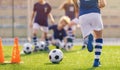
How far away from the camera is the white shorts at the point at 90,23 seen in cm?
1034

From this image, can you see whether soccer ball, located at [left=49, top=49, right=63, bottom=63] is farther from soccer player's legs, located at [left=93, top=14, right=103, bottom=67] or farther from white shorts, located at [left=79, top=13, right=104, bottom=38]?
soccer player's legs, located at [left=93, top=14, right=103, bottom=67]

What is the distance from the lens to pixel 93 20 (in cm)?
1040

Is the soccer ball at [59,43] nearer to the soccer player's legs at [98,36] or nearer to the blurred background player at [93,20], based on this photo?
the blurred background player at [93,20]

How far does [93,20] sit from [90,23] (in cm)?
13

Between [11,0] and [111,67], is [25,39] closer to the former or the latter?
[11,0]

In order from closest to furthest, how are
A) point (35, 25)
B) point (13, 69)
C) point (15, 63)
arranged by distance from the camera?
point (13, 69), point (15, 63), point (35, 25)

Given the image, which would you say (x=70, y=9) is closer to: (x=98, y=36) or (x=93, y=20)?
(x=93, y=20)

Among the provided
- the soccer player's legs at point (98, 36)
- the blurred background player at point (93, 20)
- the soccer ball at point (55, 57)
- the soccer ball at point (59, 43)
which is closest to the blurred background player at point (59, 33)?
the soccer ball at point (59, 43)

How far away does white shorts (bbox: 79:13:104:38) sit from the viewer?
10.3 m

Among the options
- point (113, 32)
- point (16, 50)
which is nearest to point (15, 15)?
point (113, 32)

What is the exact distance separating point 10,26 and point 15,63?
43.0 feet

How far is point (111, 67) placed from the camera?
403 inches

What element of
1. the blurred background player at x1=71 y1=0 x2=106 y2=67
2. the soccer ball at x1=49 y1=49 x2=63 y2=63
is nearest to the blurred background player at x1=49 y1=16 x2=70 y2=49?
the soccer ball at x1=49 y1=49 x2=63 y2=63

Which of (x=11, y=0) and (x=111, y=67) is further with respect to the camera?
(x=11, y=0)
